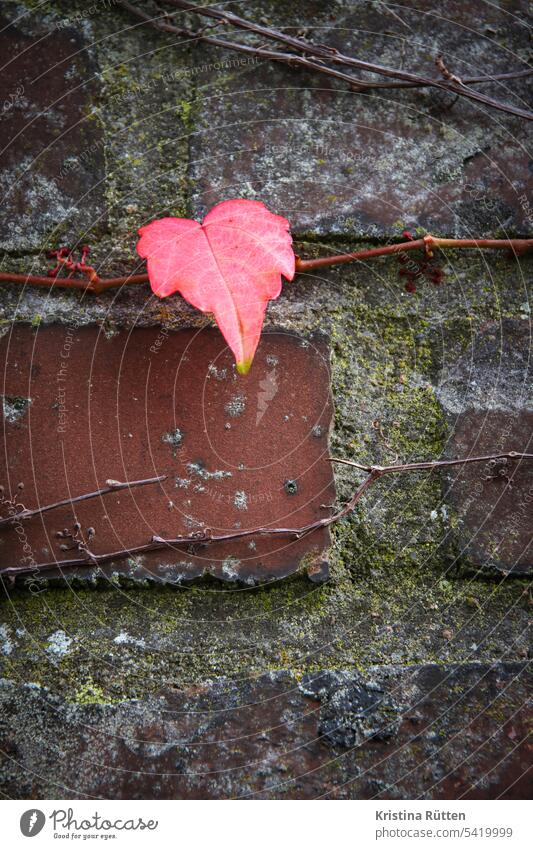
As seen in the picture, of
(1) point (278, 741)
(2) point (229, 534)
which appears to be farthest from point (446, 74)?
(1) point (278, 741)

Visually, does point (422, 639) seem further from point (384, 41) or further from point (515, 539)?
point (384, 41)

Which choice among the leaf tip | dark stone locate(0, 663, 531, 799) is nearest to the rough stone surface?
dark stone locate(0, 663, 531, 799)

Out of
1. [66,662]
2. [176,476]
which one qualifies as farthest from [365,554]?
[66,662]

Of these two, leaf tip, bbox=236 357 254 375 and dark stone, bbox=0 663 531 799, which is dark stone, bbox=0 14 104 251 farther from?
dark stone, bbox=0 663 531 799

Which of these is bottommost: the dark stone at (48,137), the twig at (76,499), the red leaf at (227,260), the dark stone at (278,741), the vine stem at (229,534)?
the dark stone at (278,741)

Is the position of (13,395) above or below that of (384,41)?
below

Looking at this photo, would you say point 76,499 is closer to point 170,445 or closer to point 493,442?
point 170,445

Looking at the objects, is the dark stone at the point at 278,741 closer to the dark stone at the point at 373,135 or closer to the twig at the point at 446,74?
the dark stone at the point at 373,135

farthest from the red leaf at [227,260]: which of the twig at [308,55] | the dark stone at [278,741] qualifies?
the dark stone at [278,741]
